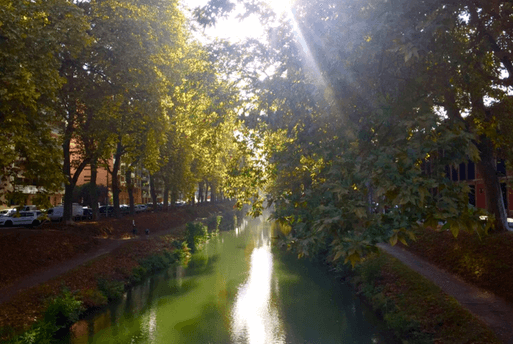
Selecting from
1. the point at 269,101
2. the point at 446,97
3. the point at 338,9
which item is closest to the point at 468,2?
the point at 446,97

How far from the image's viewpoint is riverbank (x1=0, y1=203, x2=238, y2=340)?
14039 mm

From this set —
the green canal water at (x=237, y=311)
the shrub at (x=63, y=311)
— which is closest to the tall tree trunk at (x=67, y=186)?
the green canal water at (x=237, y=311)

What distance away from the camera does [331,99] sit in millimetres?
10023

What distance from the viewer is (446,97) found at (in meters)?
13.0

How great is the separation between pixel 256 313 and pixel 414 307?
→ 6.41 m

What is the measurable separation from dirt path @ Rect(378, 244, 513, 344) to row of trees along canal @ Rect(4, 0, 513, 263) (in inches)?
125

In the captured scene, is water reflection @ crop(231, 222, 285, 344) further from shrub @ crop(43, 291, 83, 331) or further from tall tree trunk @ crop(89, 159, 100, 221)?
tall tree trunk @ crop(89, 159, 100, 221)

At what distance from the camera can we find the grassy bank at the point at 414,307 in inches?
439

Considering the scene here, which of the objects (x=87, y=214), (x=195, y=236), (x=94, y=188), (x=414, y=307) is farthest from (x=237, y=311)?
(x=87, y=214)

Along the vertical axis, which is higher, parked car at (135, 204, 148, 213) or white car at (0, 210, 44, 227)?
parked car at (135, 204, 148, 213)

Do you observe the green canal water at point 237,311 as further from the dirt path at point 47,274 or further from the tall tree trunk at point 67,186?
the tall tree trunk at point 67,186

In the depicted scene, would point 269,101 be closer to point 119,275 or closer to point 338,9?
point 338,9

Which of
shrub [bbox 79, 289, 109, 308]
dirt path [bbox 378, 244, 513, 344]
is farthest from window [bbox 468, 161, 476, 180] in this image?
shrub [bbox 79, 289, 109, 308]

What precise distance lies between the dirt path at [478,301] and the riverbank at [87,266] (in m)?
12.8
